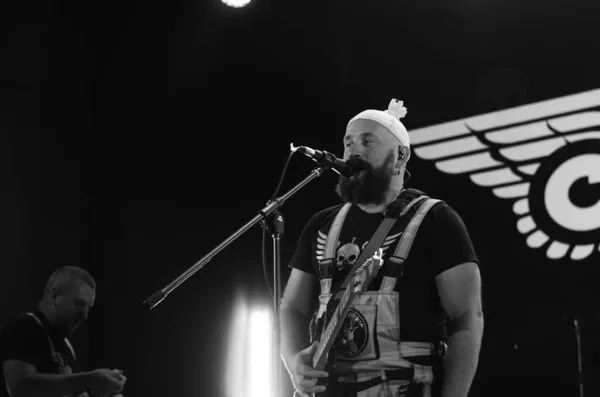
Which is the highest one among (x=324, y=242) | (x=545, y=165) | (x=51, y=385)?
(x=545, y=165)

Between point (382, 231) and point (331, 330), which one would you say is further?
point (382, 231)

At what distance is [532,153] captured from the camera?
15.0 feet

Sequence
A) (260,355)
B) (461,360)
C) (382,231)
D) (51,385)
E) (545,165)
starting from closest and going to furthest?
(461,360) < (382,231) < (51,385) < (545,165) < (260,355)

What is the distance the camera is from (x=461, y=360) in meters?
2.34

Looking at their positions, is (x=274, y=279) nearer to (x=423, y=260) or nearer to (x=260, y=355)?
(x=423, y=260)

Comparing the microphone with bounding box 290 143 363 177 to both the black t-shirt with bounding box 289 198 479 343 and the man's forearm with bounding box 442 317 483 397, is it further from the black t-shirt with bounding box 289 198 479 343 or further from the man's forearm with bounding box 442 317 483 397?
the man's forearm with bounding box 442 317 483 397

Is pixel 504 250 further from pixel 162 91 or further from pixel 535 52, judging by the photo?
pixel 162 91

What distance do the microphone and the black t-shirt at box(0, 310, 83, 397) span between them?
7.18 feet

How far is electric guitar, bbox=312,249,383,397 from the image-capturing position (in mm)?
2363

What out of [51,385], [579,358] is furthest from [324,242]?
[579,358]

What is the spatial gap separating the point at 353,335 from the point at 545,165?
8.67 feet

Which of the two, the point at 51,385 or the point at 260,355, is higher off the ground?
the point at 260,355

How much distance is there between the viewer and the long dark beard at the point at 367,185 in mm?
2691

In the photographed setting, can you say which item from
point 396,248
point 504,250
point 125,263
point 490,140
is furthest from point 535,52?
point 125,263
